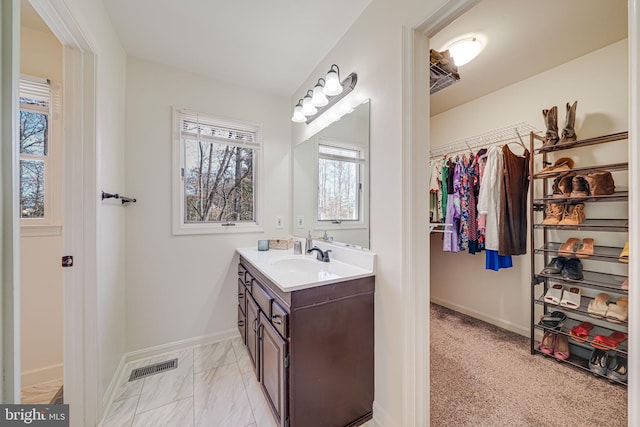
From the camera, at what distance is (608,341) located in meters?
1.65

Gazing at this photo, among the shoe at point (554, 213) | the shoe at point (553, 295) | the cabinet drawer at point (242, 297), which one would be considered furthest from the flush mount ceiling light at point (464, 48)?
the cabinet drawer at point (242, 297)

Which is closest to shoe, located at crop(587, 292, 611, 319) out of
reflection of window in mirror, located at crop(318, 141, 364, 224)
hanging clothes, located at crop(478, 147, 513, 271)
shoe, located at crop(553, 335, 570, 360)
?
shoe, located at crop(553, 335, 570, 360)

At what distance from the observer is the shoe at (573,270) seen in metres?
1.80

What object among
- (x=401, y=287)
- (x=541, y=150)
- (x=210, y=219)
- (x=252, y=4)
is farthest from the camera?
(x=210, y=219)

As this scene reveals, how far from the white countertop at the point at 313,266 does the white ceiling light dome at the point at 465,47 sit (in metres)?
1.63

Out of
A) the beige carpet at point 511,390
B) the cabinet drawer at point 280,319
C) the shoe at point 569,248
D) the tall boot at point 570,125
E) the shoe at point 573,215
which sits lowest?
the beige carpet at point 511,390

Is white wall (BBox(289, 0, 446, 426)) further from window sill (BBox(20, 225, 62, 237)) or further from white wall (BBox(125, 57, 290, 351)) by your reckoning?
window sill (BBox(20, 225, 62, 237))

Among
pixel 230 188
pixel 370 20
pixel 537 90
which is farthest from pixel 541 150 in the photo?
pixel 230 188

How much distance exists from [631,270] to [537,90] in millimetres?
2333

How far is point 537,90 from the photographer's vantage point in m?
2.16

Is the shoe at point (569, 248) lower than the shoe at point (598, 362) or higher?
higher

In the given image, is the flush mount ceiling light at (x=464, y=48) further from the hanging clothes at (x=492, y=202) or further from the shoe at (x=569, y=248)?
the shoe at (x=569, y=248)

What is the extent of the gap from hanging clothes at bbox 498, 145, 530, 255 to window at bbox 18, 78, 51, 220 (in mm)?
3589

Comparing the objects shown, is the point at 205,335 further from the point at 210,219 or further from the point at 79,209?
the point at 79,209
